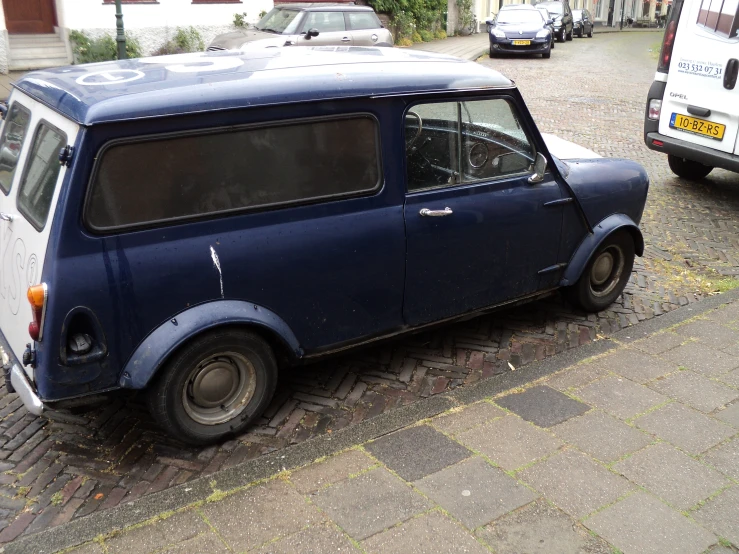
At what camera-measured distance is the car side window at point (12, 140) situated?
3.96 m

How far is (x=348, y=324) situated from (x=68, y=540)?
176cm

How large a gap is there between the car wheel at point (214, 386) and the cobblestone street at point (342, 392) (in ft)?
0.47

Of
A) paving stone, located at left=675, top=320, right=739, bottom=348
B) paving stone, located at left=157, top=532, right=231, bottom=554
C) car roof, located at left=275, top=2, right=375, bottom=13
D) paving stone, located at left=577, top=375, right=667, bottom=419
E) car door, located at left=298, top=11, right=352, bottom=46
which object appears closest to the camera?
paving stone, located at left=157, top=532, right=231, bottom=554

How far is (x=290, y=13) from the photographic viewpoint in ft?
51.9

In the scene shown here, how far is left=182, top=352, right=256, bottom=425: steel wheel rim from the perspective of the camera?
12.4 ft

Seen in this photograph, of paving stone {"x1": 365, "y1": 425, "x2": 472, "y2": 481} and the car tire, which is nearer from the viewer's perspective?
paving stone {"x1": 365, "y1": 425, "x2": 472, "y2": 481}

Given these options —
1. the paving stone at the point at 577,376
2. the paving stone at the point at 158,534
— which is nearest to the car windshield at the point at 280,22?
the paving stone at the point at 577,376

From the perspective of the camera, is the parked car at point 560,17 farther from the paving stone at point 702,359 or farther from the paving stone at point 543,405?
the paving stone at point 543,405

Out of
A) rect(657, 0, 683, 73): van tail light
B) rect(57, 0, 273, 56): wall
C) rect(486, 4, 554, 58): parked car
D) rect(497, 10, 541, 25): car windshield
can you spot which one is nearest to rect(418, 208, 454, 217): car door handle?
rect(657, 0, 683, 73): van tail light

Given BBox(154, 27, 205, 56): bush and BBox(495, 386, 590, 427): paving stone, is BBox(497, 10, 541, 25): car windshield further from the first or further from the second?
BBox(495, 386, 590, 427): paving stone

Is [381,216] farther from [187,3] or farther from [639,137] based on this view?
[187,3]

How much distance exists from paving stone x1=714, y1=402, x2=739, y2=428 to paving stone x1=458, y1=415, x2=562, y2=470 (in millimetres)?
1022

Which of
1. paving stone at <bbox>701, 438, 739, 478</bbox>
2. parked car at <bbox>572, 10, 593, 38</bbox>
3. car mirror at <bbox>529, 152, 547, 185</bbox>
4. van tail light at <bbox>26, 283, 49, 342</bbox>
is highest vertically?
car mirror at <bbox>529, 152, 547, 185</bbox>

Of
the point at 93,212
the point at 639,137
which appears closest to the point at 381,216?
the point at 93,212
